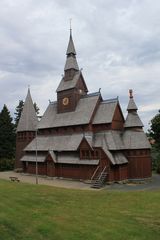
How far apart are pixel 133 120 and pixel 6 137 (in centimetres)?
3386

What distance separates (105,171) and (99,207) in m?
19.4

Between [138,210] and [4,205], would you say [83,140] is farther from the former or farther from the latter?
[4,205]

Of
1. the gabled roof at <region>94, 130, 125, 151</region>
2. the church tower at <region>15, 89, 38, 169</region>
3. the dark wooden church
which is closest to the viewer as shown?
the dark wooden church

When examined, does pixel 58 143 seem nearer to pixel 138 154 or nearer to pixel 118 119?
pixel 118 119

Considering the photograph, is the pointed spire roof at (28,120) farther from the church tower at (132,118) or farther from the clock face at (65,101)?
the church tower at (132,118)

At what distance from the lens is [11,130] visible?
6869 cm

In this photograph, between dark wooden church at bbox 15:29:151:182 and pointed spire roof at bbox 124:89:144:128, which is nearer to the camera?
dark wooden church at bbox 15:29:151:182

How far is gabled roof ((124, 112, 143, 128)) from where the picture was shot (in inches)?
1735

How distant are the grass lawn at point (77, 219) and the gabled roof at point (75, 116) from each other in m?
24.8

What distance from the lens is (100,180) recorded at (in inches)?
1513

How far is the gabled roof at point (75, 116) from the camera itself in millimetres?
47188

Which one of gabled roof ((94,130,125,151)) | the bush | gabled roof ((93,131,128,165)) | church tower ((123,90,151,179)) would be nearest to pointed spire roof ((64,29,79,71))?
gabled roof ((94,130,125,151))

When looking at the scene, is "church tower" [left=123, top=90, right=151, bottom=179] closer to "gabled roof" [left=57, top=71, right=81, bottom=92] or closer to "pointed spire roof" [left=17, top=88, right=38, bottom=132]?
"gabled roof" [left=57, top=71, right=81, bottom=92]

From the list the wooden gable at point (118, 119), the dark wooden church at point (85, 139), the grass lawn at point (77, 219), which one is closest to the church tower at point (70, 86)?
the dark wooden church at point (85, 139)
